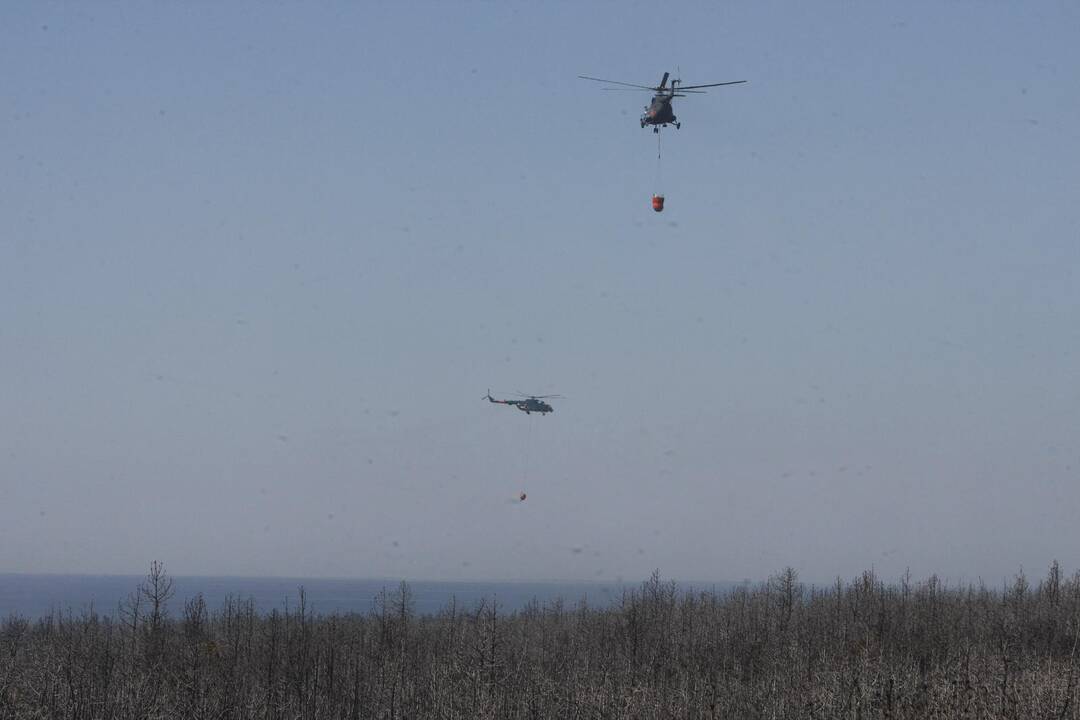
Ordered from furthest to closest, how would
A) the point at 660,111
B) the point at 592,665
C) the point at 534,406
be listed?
the point at 592,665 < the point at 534,406 < the point at 660,111

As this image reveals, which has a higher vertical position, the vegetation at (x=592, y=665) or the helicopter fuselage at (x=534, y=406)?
the helicopter fuselage at (x=534, y=406)

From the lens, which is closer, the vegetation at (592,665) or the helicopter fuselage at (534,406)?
the vegetation at (592,665)

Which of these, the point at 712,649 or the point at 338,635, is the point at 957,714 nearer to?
the point at 712,649

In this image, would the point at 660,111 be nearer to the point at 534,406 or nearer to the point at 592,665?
the point at 534,406

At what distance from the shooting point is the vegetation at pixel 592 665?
138 ft

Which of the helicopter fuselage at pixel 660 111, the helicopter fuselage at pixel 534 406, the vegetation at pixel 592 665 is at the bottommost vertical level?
the vegetation at pixel 592 665

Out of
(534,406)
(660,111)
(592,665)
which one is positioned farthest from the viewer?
(592,665)

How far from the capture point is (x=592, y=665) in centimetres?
8900

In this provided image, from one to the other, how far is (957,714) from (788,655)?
214ft

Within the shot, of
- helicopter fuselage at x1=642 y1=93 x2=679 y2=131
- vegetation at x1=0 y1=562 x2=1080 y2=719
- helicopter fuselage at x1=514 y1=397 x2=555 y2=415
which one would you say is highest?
helicopter fuselage at x1=642 y1=93 x2=679 y2=131

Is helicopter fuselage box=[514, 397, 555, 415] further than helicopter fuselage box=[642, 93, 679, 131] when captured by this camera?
Yes

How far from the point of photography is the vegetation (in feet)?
138

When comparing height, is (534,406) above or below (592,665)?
above

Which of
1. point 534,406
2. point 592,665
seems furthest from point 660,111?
point 592,665
